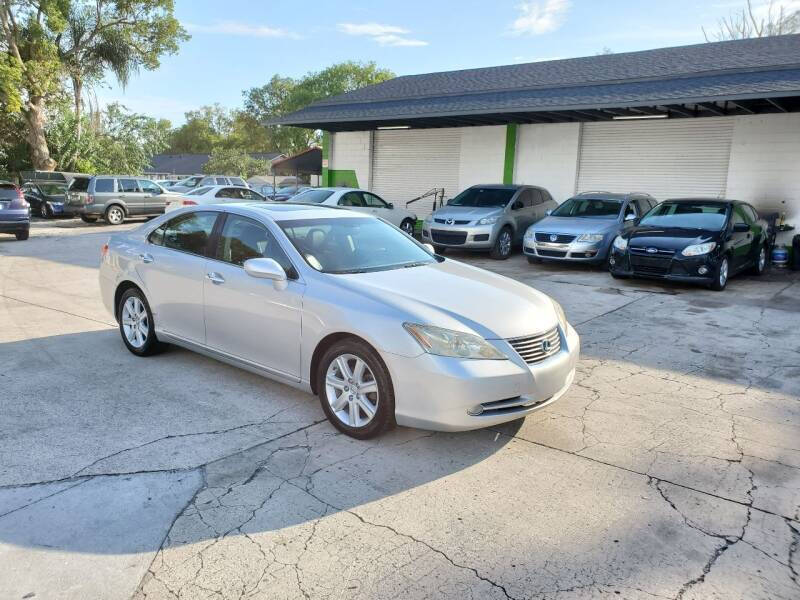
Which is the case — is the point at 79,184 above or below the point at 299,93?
below

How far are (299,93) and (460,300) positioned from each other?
6940cm

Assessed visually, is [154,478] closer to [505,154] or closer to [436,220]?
[436,220]

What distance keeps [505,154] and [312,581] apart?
17.2m

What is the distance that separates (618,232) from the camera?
12.4 metres

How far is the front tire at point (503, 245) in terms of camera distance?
13922mm

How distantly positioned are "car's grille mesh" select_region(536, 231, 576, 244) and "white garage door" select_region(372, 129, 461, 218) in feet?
24.7

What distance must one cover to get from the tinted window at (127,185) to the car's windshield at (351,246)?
19.6 meters

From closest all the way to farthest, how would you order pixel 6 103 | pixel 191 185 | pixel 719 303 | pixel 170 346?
pixel 170 346 → pixel 719 303 → pixel 6 103 → pixel 191 185

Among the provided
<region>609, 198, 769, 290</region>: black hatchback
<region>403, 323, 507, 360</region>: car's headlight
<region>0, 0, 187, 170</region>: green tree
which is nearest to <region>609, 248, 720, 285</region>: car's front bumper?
<region>609, 198, 769, 290</region>: black hatchback

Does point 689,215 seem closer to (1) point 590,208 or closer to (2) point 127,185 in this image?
(1) point 590,208

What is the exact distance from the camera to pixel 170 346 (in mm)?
6031

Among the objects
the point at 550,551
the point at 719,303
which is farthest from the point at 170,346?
the point at 719,303

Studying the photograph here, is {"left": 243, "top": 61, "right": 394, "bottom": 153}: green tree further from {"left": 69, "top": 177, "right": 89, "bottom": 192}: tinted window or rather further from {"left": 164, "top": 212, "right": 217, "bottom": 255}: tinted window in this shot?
{"left": 164, "top": 212, "right": 217, "bottom": 255}: tinted window

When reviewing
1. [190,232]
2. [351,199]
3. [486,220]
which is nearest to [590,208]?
[486,220]
